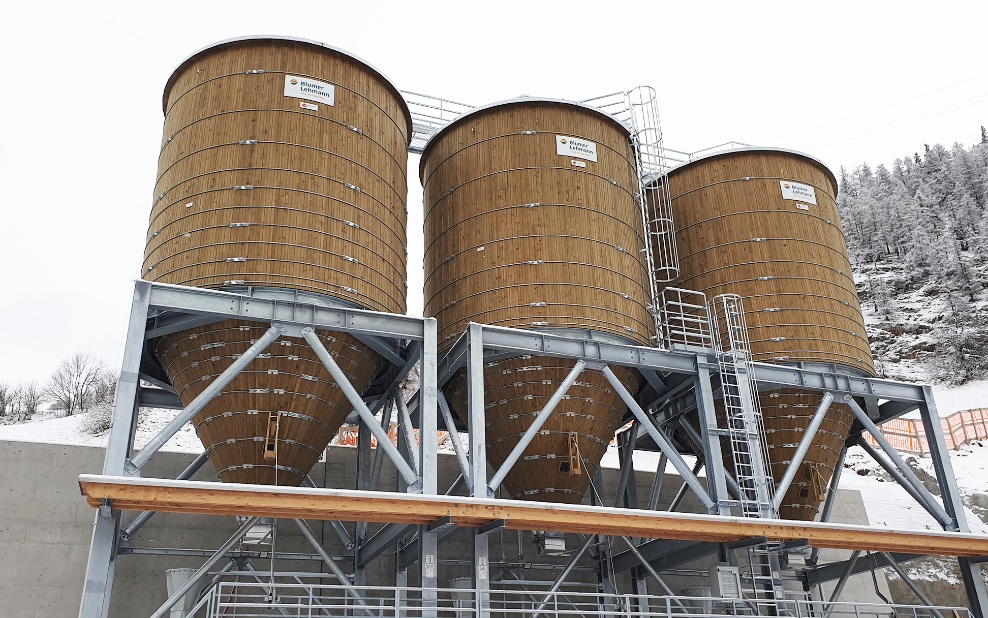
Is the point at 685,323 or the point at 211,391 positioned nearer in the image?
the point at 211,391

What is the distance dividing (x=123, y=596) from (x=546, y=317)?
12281mm

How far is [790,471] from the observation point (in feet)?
57.6

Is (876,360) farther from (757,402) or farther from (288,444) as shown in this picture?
(288,444)

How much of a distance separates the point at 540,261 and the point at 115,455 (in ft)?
29.9

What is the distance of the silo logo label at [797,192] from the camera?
2094 centimetres

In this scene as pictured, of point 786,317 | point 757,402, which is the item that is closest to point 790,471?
point 757,402

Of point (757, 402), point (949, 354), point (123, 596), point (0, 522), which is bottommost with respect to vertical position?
point (123, 596)

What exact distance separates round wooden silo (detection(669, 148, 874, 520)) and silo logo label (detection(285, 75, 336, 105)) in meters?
10.3

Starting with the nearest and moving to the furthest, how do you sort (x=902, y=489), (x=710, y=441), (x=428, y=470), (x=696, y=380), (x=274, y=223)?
1. (x=428, y=470)
2. (x=274, y=223)
3. (x=710, y=441)
4. (x=696, y=380)
5. (x=902, y=489)

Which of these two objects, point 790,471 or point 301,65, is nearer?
point 301,65

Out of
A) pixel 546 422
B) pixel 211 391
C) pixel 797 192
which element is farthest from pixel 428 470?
pixel 797 192

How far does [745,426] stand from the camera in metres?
17.6

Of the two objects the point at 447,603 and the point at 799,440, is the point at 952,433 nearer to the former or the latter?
the point at 799,440

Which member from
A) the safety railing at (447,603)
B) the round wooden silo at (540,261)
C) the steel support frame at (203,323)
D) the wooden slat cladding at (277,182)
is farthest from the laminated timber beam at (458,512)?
the wooden slat cladding at (277,182)
